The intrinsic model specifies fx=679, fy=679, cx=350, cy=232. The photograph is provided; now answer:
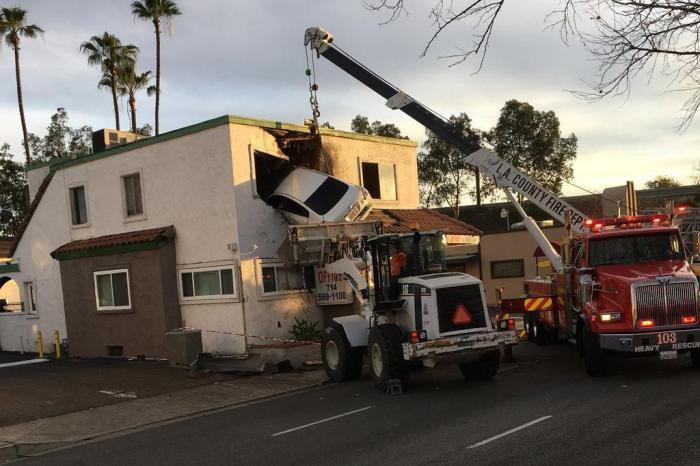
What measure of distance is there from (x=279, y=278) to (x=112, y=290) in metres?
5.30

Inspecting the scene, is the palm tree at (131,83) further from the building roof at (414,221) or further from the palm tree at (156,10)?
the building roof at (414,221)

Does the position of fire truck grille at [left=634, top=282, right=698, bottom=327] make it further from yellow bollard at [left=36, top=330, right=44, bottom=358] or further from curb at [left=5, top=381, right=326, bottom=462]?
yellow bollard at [left=36, top=330, right=44, bottom=358]

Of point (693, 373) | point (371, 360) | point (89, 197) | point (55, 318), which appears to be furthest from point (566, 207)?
point (55, 318)

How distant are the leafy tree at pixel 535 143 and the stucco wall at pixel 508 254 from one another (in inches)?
430

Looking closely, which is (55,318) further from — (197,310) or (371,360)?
(371,360)

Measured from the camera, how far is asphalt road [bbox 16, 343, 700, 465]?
743 cm

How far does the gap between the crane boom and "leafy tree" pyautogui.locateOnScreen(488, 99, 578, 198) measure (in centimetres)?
2749

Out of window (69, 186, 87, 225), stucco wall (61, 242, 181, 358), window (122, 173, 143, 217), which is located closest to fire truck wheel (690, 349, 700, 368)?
stucco wall (61, 242, 181, 358)

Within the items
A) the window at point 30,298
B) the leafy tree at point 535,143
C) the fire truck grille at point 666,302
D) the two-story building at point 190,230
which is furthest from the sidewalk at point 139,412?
the leafy tree at point 535,143

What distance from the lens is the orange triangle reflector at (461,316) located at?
12.1m

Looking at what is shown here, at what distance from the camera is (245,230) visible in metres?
17.5

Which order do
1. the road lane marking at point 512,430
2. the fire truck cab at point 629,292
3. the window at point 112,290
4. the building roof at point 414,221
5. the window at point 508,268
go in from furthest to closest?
the window at point 508,268 < the building roof at point 414,221 < the window at point 112,290 < the fire truck cab at point 629,292 < the road lane marking at point 512,430

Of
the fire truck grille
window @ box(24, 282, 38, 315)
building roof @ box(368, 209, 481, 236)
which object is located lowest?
the fire truck grille

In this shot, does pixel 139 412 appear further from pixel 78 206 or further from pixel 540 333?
pixel 78 206
